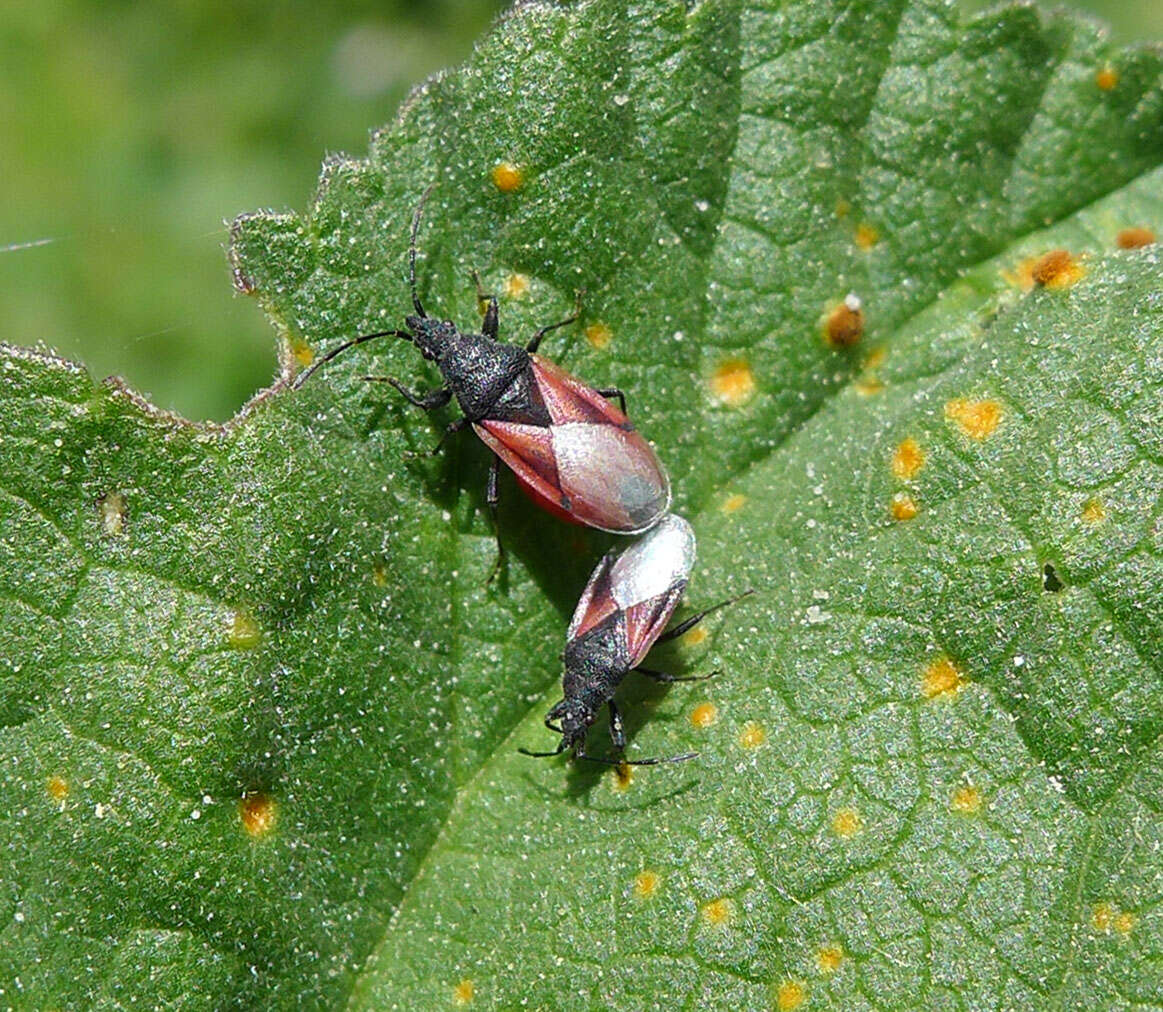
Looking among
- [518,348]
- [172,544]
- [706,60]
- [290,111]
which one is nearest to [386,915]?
[172,544]

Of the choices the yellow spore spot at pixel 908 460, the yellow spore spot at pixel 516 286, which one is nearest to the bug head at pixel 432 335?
the yellow spore spot at pixel 516 286

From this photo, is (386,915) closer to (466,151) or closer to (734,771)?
(734,771)

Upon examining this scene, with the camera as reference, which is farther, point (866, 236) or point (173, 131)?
point (173, 131)

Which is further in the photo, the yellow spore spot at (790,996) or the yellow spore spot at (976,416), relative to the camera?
the yellow spore spot at (976,416)

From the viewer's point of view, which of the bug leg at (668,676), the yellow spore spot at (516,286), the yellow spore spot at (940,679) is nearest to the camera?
the yellow spore spot at (940,679)

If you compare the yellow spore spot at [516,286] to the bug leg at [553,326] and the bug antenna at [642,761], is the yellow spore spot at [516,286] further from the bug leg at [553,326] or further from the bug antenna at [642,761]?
the bug antenna at [642,761]

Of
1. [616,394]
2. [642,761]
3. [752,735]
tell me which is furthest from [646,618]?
[616,394]

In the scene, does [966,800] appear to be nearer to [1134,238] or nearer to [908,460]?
[908,460]
